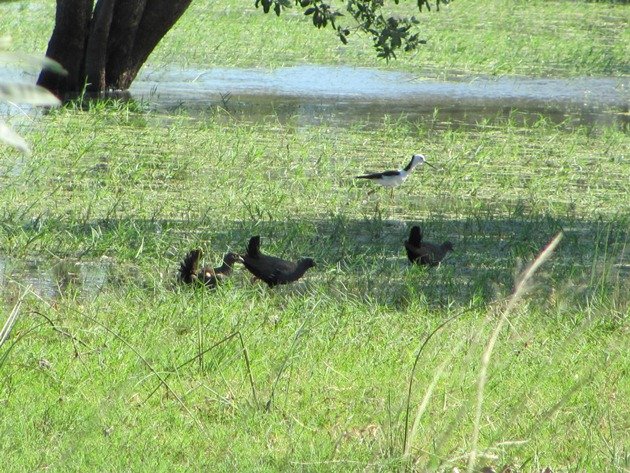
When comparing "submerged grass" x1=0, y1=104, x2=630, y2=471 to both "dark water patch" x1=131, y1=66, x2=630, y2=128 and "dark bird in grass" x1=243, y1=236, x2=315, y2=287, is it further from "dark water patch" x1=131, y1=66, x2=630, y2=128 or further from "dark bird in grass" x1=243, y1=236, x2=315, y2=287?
"dark water patch" x1=131, y1=66, x2=630, y2=128

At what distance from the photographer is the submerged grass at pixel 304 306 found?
3650 millimetres

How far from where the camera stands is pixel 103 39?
14.0 m

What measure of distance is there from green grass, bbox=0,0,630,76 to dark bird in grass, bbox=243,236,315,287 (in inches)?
415

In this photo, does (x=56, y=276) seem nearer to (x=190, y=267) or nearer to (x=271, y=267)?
(x=190, y=267)

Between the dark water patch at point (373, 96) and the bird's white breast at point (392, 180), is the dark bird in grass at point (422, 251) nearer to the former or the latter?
the bird's white breast at point (392, 180)

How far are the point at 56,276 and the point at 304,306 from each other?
4.68ft

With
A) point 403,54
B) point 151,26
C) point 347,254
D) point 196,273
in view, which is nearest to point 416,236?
point 347,254

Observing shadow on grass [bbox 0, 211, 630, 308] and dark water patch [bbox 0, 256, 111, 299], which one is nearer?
dark water patch [bbox 0, 256, 111, 299]

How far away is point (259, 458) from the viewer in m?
3.55

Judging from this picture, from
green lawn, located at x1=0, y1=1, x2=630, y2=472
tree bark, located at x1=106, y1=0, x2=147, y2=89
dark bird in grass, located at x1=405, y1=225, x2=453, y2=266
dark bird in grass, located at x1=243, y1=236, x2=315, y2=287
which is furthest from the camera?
tree bark, located at x1=106, y1=0, x2=147, y2=89

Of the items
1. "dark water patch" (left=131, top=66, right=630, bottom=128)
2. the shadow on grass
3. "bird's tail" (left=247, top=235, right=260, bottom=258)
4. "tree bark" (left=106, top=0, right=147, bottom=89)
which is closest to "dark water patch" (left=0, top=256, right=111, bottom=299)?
the shadow on grass

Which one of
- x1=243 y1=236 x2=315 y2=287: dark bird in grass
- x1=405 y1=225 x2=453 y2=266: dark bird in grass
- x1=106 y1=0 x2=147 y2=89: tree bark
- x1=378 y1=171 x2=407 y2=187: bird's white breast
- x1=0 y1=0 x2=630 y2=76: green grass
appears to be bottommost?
x1=0 y1=0 x2=630 y2=76: green grass

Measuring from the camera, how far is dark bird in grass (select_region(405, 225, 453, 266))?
6492mm

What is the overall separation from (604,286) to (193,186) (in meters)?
3.63
